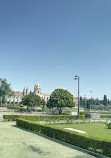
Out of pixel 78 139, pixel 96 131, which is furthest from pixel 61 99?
pixel 78 139

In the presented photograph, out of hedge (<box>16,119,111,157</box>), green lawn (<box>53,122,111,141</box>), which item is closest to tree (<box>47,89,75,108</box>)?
green lawn (<box>53,122,111,141</box>)

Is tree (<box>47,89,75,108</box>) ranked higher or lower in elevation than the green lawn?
higher

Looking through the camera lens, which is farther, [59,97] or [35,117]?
[59,97]

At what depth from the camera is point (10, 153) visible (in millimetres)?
11352

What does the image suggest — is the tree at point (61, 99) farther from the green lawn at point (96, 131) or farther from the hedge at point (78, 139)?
the hedge at point (78, 139)

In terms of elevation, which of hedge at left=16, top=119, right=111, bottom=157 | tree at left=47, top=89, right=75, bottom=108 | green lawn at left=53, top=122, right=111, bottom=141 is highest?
tree at left=47, top=89, right=75, bottom=108

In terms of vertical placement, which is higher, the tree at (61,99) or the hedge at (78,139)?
the tree at (61,99)

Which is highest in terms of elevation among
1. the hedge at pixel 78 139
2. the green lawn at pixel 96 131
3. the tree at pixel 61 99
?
the tree at pixel 61 99

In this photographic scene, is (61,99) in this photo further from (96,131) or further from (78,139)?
(78,139)

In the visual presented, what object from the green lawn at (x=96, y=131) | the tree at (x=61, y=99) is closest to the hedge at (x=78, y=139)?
the green lawn at (x=96, y=131)

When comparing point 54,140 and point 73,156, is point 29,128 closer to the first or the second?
point 54,140

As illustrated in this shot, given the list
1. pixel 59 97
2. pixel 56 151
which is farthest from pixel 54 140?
pixel 59 97

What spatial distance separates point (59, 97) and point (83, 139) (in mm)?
38321

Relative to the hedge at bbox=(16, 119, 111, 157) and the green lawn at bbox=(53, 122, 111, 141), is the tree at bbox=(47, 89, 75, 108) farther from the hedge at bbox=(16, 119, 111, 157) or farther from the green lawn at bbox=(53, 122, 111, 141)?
the hedge at bbox=(16, 119, 111, 157)
